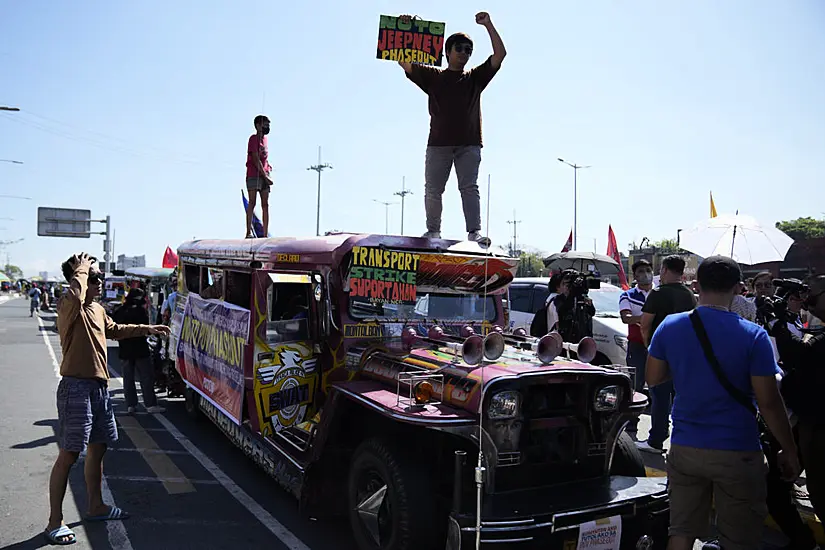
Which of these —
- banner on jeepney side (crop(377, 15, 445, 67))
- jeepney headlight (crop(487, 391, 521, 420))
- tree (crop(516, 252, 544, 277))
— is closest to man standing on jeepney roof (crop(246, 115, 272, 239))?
banner on jeepney side (crop(377, 15, 445, 67))

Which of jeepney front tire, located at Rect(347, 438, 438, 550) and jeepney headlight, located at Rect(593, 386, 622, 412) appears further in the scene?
jeepney headlight, located at Rect(593, 386, 622, 412)

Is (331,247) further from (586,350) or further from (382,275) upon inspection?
(586,350)

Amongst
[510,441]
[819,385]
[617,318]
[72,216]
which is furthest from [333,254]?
[72,216]

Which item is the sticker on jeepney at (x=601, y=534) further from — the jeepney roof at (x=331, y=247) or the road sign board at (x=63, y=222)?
the road sign board at (x=63, y=222)

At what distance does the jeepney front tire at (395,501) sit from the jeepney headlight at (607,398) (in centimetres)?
133

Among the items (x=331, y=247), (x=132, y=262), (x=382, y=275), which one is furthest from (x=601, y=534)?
(x=132, y=262)

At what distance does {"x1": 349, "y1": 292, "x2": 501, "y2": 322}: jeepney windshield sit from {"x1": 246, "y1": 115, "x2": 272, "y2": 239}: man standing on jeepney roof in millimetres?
4725

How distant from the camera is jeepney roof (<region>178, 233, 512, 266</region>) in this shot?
16.6 feet

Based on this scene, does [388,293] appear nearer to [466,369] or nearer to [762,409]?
[466,369]

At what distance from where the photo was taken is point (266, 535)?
485cm

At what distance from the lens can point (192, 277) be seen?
340 inches

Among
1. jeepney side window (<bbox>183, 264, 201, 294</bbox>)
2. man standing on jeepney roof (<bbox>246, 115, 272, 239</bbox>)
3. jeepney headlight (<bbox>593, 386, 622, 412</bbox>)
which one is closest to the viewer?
jeepney headlight (<bbox>593, 386, 622, 412</bbox>)

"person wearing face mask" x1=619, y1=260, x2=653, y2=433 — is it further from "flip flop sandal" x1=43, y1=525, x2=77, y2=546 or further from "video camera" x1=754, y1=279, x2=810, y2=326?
"flip flop sandal" x1=43, y1=525, x2=77, y2=546

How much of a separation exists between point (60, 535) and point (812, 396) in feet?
17.5
